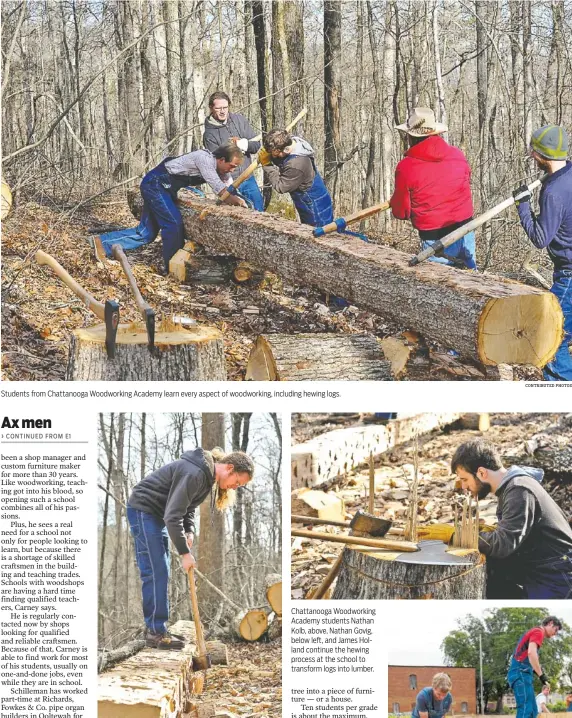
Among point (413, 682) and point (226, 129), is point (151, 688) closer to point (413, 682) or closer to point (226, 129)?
point (413, 682)

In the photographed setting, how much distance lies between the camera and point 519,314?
451 centimetres

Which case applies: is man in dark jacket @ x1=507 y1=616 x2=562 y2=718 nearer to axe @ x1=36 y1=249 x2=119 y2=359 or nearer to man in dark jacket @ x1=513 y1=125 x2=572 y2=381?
man in dark jacket @ x1=513 y1=125 x2=572 y2=381

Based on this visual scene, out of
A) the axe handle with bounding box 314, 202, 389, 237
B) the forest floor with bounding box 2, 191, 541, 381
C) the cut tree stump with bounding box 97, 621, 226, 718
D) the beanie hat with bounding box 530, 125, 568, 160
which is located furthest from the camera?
the axe handle with bounding box 314, 202, 389, 237

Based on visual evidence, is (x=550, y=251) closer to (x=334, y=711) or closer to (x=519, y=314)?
(x=519, y=314)

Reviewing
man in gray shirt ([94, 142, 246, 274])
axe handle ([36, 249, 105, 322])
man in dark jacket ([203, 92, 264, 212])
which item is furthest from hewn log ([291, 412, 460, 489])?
man in dark jacket ([203, 92, 264, 212])

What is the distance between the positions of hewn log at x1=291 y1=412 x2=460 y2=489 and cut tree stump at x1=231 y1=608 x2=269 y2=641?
4.02ft

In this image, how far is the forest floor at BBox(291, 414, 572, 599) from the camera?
4.62 meters

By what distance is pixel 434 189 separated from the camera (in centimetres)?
517

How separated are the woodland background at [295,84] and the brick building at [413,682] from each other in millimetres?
2681

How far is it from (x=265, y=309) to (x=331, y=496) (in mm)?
1456

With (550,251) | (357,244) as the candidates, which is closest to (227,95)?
(357,244)

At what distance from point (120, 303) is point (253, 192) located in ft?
4.89

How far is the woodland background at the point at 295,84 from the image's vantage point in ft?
17.4

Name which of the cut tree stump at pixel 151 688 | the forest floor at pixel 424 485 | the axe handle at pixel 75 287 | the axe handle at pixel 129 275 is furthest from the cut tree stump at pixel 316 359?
the cut tree stump at pixel 151 688
